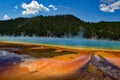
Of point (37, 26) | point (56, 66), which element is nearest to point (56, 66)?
point (56, 66)

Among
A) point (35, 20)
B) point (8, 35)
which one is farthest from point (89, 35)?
point (8, 35)

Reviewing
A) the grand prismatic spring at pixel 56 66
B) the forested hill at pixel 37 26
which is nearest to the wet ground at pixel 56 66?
the grand prismatic spring at pixel 56 66

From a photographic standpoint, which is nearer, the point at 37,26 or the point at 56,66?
the point at 56,66

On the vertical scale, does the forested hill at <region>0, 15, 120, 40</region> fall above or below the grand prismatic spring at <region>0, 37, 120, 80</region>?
above

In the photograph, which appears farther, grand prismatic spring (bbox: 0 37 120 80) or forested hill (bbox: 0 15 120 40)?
forested hill (bbox: 0 15 120 40)

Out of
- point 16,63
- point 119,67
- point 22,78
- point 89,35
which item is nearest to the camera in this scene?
point 22,78

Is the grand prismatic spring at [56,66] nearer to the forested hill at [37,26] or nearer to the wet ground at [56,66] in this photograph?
the wet ground at [56,66]

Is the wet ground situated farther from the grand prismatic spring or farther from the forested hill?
the forested hill

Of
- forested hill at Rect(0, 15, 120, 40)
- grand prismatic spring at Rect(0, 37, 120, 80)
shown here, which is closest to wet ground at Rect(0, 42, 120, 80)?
grand prismatic spring at Rect(0, 37, 120, 80)

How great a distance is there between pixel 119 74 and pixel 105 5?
879 cm

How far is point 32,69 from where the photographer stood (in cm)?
840

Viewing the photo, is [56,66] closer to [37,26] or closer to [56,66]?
[56,66]

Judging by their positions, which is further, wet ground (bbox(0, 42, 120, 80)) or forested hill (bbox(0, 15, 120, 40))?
forested hill (bbox(0, 15, 120, 40))

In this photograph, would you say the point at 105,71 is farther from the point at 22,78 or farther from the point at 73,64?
the point at 22,78
